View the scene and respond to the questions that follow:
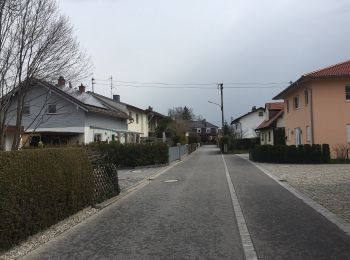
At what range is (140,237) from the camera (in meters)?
9.58

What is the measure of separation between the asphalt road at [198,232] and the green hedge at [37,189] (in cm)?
52

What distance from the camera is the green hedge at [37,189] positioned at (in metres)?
8.38

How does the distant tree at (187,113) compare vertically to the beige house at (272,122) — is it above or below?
above

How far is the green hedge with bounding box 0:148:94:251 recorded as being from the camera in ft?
27.5

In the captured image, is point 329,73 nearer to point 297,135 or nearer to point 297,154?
point 297,154

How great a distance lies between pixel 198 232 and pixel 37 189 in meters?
3.13

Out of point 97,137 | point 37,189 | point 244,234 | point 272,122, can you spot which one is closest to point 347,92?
point 97,137

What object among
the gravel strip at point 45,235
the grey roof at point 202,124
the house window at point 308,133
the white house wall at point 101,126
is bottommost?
the gravel strip at point 45,235

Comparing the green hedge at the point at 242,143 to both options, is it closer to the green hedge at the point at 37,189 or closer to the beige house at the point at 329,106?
the beige house at the point at 329,106

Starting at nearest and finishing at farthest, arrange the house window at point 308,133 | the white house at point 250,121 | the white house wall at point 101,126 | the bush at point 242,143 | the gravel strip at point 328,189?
the gravel strip at point 328,189, the house window at point 308,133, the white house wall at point 101,126, the bush at point 242,143, the white house at point 250,121

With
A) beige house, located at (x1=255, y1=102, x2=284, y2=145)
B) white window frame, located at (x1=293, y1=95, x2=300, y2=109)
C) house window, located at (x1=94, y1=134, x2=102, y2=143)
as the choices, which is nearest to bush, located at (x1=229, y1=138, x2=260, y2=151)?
beige house, located at (x1=255, y1=102, x2=284, y2=145)

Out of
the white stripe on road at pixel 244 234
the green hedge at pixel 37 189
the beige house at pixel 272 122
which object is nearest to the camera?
the white stripe on road at pixel 244 234

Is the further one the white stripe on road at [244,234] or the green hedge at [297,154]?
the green hedge at [297,154]

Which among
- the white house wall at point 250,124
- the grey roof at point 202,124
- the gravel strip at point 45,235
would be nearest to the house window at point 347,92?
the gravel strip at point 45,235
